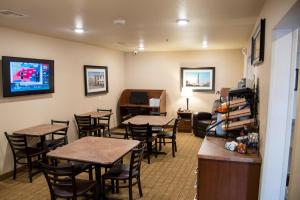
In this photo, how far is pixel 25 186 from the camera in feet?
11.9

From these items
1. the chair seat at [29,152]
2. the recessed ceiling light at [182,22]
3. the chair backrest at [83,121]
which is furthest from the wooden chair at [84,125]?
the recessed ceiling light at [182,22]

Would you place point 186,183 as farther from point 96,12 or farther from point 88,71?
point 88,71

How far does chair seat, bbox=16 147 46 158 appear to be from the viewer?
374 cm

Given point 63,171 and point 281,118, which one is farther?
point 63,171

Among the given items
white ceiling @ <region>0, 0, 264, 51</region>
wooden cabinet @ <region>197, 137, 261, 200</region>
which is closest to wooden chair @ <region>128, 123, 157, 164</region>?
white ceiling @ <region>0, 0, 264, 51</region>

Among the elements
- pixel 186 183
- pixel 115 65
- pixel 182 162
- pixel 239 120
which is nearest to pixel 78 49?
pixel 115 65

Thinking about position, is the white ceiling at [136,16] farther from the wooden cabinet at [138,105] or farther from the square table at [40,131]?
the wooden cabinet at [138,105]

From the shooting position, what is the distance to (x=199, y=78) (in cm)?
726

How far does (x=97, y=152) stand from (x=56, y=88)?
8.41ft

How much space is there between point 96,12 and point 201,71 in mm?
4881

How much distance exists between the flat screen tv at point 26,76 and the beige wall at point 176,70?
11.6 ft

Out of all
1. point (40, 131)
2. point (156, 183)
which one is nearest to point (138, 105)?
point (40, 131)

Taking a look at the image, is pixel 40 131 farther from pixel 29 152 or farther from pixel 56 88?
pixel 56 88

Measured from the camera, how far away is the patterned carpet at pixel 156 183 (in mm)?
3338
